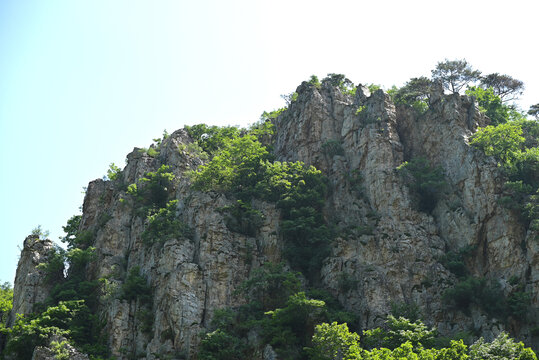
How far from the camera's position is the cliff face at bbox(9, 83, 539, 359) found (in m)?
43.4

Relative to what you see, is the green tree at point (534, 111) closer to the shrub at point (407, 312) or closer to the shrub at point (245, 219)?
the shrub at point (407, 312)

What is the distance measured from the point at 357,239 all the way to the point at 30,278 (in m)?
26.9

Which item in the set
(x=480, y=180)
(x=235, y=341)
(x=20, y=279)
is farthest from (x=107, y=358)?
(x=480, y=180)

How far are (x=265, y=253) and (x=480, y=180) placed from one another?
1815 centimetres

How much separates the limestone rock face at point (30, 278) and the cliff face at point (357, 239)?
0.13 m

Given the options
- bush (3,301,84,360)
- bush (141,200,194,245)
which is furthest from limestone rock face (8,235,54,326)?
bush (141,200,194,245)

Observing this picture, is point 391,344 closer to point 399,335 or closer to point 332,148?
point 399,335

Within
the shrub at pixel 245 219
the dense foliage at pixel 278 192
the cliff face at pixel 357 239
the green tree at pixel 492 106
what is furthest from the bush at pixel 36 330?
the green tree at pixel 492 106

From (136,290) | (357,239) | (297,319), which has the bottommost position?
(297,319)

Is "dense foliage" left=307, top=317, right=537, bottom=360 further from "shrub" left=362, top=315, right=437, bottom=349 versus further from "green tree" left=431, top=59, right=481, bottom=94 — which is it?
"green tree" left=431, top=59, right=481, bottom=94

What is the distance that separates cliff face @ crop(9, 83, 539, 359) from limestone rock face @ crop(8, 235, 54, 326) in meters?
0.13

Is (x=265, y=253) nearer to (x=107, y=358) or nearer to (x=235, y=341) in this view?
(x=235, y=341)

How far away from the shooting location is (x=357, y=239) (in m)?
48.2

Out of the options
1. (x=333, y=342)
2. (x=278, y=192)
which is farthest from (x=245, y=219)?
(x=333, y=342)
